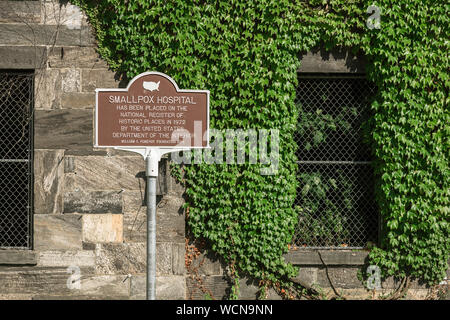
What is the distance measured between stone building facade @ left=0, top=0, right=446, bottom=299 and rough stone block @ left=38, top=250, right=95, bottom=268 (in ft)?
0.05

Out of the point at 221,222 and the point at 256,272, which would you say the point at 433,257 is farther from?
the point at 221,222

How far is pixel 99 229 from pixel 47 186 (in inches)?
37.1

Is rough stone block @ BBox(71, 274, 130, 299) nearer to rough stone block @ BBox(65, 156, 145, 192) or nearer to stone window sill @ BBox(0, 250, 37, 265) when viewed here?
stone window sill @ BBox(0, 250, 37, 265)

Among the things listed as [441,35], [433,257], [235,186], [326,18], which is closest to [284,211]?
[235,186]

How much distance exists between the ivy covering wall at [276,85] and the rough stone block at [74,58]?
186mm

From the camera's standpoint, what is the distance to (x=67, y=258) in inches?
221

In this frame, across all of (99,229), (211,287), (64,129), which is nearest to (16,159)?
A: (64,129)

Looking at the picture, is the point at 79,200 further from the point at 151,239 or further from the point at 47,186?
the point at 151,239

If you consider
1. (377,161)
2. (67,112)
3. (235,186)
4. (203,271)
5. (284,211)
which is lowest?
(203,271)

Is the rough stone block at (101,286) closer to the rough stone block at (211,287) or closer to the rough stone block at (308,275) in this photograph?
the rough stone block at (211,287)

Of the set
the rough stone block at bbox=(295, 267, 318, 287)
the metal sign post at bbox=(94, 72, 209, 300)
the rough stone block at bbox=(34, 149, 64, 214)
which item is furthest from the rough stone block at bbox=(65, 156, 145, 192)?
the rough stone block at bbox=(295, 267, 318, 287)

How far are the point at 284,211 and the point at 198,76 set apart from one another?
2.23 m

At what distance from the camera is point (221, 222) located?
18.4 feet

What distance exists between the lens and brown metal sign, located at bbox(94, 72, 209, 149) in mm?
4004
